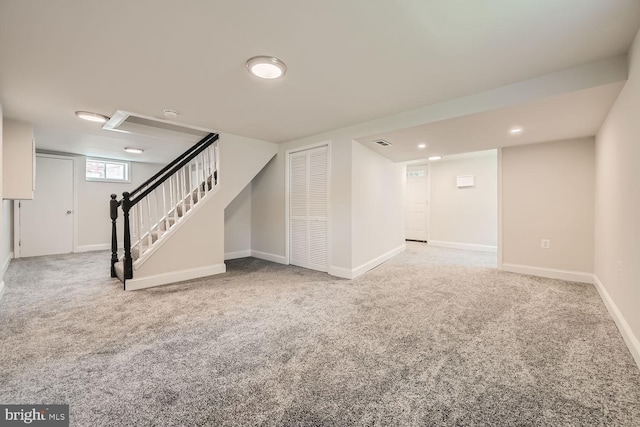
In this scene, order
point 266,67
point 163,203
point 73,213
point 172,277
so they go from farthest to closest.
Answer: point 73,213
point 163,203
point 172,277
point 266,67

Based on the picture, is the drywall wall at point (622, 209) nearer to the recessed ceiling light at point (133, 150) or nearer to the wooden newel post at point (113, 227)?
the wooden newel post at point (113, 227)

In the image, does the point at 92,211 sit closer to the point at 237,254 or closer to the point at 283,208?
the point at 237,254

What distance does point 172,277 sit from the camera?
3646 millimetres

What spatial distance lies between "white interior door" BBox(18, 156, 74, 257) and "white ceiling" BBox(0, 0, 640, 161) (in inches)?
124

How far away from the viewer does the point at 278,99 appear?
2.83 metres

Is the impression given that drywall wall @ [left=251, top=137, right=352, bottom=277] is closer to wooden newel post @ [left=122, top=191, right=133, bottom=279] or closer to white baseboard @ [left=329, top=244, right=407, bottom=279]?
white baseboard @ [left=329, top=244, right=407, bottom=279]

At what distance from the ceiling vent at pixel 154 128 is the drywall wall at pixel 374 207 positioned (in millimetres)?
2466

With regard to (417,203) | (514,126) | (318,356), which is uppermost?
(514,126)

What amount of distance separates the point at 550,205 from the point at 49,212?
30.4ft

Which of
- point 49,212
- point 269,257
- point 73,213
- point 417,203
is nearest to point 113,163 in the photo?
point 73,213

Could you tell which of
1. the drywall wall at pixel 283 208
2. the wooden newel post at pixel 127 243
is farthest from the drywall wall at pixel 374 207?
the wooden newel post at pixel 127 243

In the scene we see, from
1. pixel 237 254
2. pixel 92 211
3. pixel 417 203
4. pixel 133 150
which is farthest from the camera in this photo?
pixel 417 203

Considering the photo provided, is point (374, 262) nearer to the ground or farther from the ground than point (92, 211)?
nearer to the ground

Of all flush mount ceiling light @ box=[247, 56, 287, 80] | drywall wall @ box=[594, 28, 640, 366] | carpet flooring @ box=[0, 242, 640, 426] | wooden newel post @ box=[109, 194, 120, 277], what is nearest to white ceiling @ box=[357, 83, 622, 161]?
drywall wall @ box=[594, 28, 640, 366]
